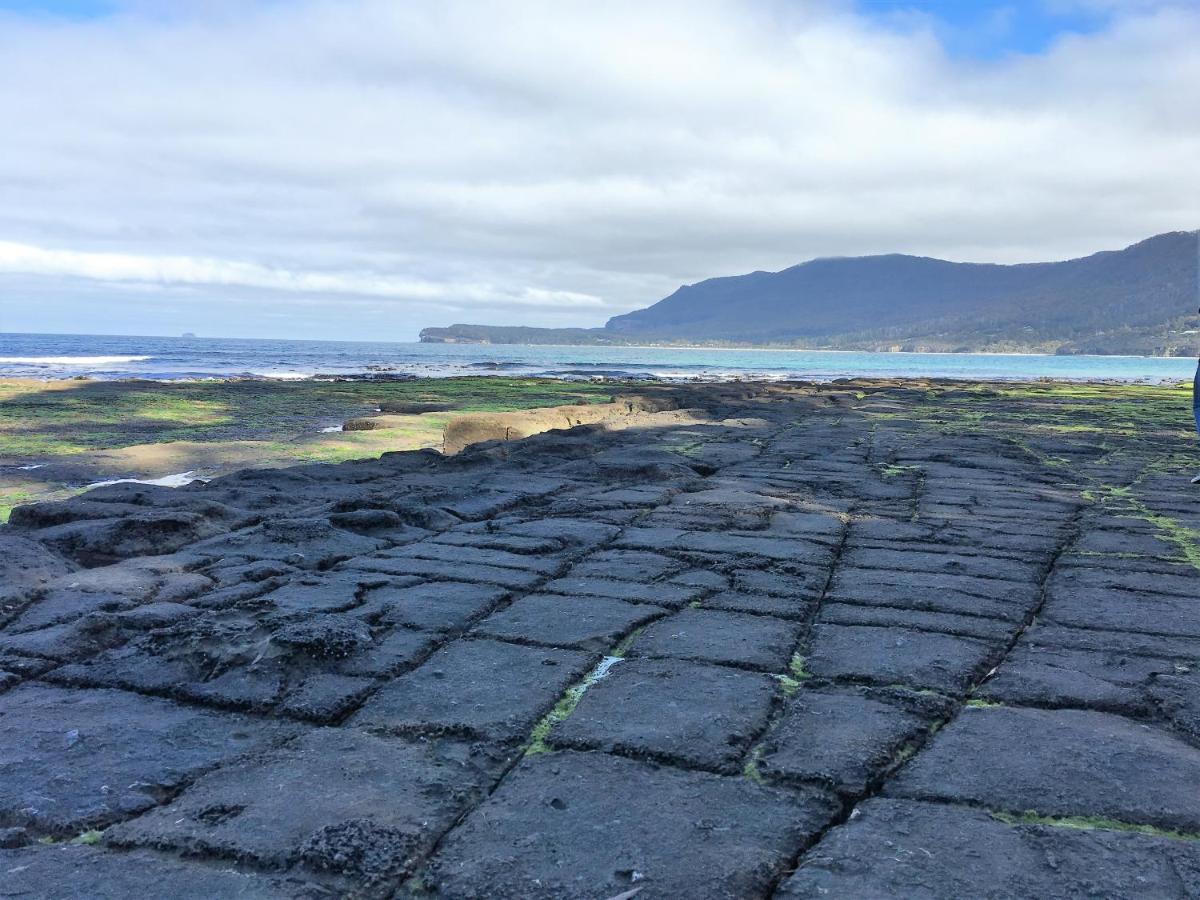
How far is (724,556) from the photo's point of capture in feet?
15.1

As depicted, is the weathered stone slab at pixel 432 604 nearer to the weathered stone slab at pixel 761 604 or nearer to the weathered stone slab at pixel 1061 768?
the weathered stone slab at pixel 761 604

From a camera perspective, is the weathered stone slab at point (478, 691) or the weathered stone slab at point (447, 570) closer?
the weathered stone slab at point (478, 691)

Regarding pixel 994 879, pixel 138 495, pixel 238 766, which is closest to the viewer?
pixel 994 879

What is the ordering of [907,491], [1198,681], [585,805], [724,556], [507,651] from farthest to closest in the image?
[907,491] < [724,556] < [507,651] < [1198,681] < [585,805]

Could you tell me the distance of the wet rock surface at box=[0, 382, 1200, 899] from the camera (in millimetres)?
1867

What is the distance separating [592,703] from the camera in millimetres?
2680

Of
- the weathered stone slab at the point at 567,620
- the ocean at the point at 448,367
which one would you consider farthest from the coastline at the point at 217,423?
the ocean at the point at 448,367

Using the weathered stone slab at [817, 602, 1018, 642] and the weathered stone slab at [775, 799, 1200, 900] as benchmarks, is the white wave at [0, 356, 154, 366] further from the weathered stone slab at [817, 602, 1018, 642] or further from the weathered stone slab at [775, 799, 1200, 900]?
the weathered stone slab at [775, 799, 1200, 900]

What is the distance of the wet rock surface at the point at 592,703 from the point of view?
1.87m

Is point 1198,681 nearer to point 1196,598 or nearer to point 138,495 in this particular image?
point 1196,598

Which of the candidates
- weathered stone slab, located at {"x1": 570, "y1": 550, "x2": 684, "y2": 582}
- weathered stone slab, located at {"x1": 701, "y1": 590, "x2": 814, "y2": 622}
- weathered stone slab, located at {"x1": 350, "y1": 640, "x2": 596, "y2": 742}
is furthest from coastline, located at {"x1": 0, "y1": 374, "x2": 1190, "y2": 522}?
weathered stone slab, located at {"x1": 701, "y1": 590, "x2": 814, "y2": 622}

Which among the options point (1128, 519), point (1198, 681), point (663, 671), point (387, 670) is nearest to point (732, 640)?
point (663, 671)

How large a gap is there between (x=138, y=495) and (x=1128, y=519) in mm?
6462

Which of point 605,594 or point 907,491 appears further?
point 907,491
